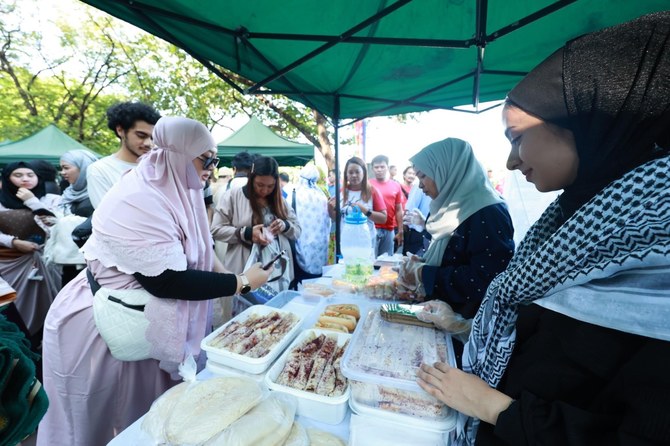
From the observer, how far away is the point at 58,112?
1338 cm

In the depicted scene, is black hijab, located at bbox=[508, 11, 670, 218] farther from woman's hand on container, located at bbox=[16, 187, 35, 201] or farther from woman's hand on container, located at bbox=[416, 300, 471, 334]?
woman's hand on container, located at bbox=[16, 187, 35, 201]

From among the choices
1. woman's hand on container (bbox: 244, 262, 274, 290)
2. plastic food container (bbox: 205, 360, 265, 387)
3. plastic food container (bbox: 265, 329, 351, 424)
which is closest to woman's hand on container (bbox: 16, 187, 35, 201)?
woman's hand on container (bbox: 244, 262, 274, 290)

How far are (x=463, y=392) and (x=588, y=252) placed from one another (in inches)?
20.5

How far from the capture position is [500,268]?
1533mm

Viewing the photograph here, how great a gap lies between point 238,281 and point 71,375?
3.11ft

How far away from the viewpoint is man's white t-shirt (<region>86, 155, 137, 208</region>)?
218cm

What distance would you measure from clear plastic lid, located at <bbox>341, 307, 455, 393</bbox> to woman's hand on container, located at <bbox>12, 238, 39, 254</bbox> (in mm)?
3993

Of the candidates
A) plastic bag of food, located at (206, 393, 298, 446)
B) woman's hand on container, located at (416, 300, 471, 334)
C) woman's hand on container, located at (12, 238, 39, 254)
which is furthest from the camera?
woman's hand on container, located at (12, 238, 39, 254)

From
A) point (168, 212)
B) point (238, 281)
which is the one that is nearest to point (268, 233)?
point (238, 281)

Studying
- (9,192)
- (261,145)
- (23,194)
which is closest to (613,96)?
(23,194)

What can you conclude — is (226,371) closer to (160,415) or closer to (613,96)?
(160,415)

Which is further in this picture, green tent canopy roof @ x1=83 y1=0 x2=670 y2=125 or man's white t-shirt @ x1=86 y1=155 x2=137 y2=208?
man's white t-shirt @ x1=86 y1=155 x2=137 y2=208

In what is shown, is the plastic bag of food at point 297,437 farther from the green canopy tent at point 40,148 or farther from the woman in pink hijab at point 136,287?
the green canopy tent at point 40,148

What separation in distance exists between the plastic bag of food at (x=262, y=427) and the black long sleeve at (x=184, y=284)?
72 cm
